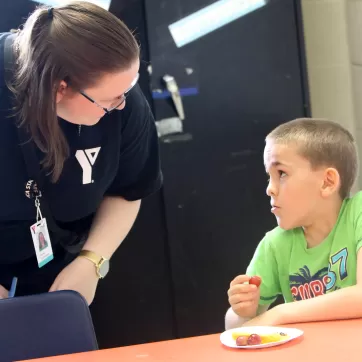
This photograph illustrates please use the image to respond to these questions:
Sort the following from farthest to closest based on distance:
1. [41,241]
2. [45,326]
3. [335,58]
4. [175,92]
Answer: [335,58], [175,92], [41,241], [45,326]

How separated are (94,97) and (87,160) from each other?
187 millimetres

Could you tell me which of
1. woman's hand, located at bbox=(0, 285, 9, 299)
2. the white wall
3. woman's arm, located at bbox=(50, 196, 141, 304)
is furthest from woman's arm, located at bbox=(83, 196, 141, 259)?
the white wall

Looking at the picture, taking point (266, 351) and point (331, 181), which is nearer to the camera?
point (266, 351)

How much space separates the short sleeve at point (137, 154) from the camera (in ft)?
5.10

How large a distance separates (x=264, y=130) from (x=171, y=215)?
1.56ft

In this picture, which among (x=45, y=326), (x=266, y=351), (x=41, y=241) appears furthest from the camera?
(x=41, y=241)

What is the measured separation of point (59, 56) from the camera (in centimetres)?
130

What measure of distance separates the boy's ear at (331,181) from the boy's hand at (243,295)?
0.98 feet

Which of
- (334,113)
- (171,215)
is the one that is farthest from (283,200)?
(334,113)

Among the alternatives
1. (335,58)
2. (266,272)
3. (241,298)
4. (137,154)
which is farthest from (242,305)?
(335,58)

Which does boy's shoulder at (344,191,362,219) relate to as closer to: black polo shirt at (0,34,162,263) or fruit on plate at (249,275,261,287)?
fruit on plate at (249,275,261,287)

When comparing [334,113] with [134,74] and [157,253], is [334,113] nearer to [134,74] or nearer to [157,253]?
[157,253]

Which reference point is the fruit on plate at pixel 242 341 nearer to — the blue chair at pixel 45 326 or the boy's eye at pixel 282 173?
the blue chair at pixel 45 326

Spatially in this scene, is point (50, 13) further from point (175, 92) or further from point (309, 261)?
point (175, 92)
